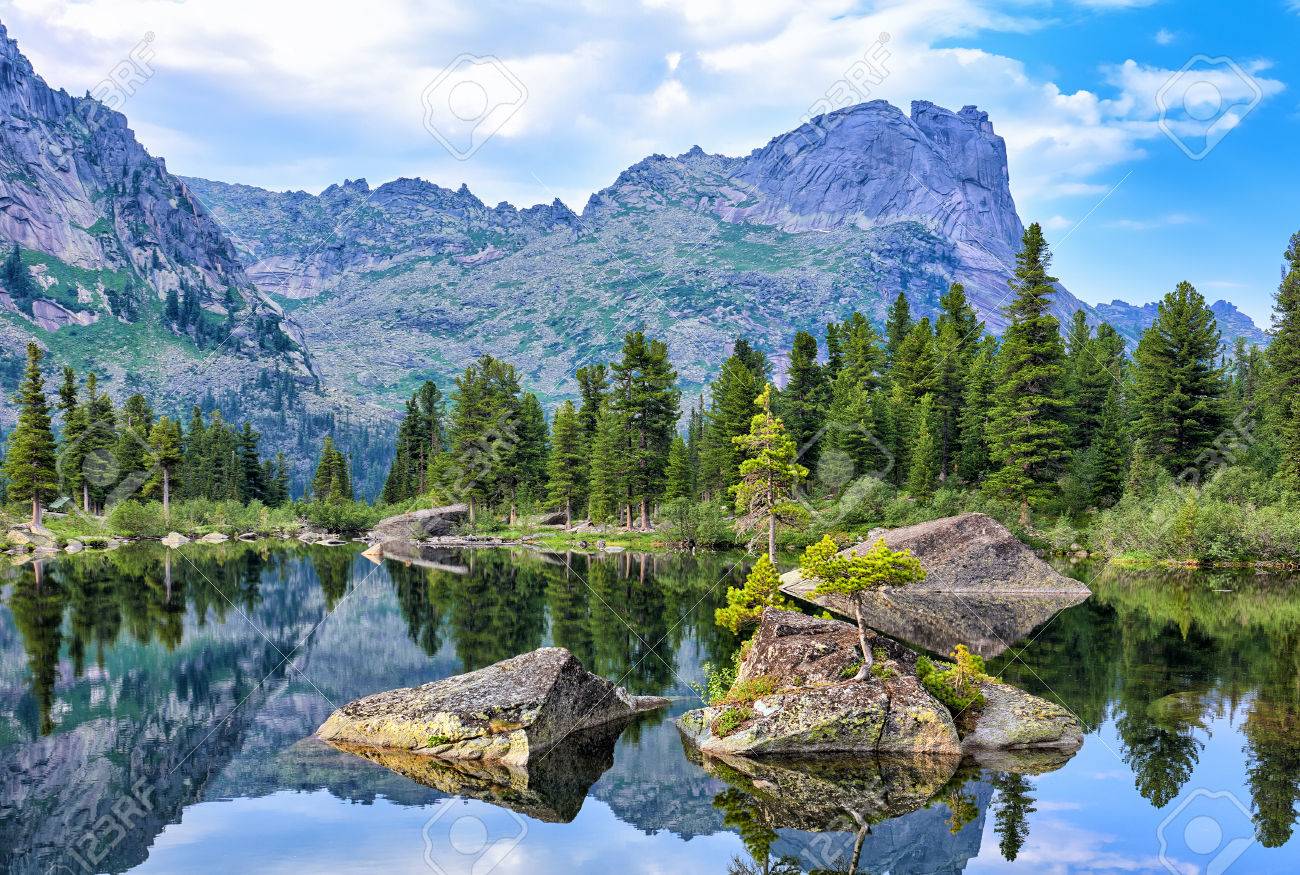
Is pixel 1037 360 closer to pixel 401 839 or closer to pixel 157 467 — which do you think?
pixel 401 839

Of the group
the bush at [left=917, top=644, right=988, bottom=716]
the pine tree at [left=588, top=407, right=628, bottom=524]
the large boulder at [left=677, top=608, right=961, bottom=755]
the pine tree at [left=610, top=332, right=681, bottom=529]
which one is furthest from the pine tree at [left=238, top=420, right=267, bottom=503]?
the bush at [left=917, top=644, right=988, bottom=716]

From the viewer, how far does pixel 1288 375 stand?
6450 centimetres

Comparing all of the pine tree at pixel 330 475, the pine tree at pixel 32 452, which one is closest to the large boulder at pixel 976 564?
the pine tree at pixel 32 452

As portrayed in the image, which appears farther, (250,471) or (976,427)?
(250,471)

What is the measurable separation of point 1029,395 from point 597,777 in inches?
2220

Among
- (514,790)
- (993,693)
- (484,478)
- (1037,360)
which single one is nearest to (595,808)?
(514,790)

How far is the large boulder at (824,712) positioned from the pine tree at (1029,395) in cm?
4571

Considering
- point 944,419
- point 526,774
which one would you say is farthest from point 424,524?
point 526,774

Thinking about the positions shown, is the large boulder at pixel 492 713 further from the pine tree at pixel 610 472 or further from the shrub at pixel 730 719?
the pine tree at pixel 610 472

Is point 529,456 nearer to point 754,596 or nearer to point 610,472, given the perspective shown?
point 610,472

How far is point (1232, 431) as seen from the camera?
220 ft

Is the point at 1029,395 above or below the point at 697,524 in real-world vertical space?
above

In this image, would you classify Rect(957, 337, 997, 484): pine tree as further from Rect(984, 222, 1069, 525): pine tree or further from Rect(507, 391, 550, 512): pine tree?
→ Rect(507, 391, 550, 512): pine tree

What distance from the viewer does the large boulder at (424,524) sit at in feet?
290
